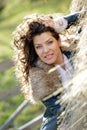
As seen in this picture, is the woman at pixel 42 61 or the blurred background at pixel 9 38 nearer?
the woman at pixel 42 61

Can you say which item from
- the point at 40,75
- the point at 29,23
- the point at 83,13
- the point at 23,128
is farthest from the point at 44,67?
the point at 23,128

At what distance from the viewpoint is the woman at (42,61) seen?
1687mm

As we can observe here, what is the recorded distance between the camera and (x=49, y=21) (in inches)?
69.2

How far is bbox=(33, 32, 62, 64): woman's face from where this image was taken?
170 cm

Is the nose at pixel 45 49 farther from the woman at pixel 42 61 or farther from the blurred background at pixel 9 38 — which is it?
the blurred background at pixel 9 38

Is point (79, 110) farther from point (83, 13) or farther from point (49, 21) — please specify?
point (49, 21)

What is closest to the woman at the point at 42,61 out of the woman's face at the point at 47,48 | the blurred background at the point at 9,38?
the woman's face at the point at 47,48

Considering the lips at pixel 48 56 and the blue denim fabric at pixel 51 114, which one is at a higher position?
the lips at pixel 48 56

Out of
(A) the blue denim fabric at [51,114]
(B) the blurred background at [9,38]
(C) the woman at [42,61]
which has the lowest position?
(B) the blurred background at [9,38]

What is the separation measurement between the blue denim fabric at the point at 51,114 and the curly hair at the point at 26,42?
10 centimetres

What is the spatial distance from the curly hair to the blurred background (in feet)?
5.47

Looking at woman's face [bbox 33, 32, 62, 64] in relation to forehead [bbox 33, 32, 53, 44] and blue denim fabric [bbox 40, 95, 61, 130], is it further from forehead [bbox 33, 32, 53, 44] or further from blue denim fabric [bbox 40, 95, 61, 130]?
blue denim fabric [bbox 40, 95, 61, 130]

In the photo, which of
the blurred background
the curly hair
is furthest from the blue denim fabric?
the blurred background

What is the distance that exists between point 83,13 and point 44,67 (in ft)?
0.84
